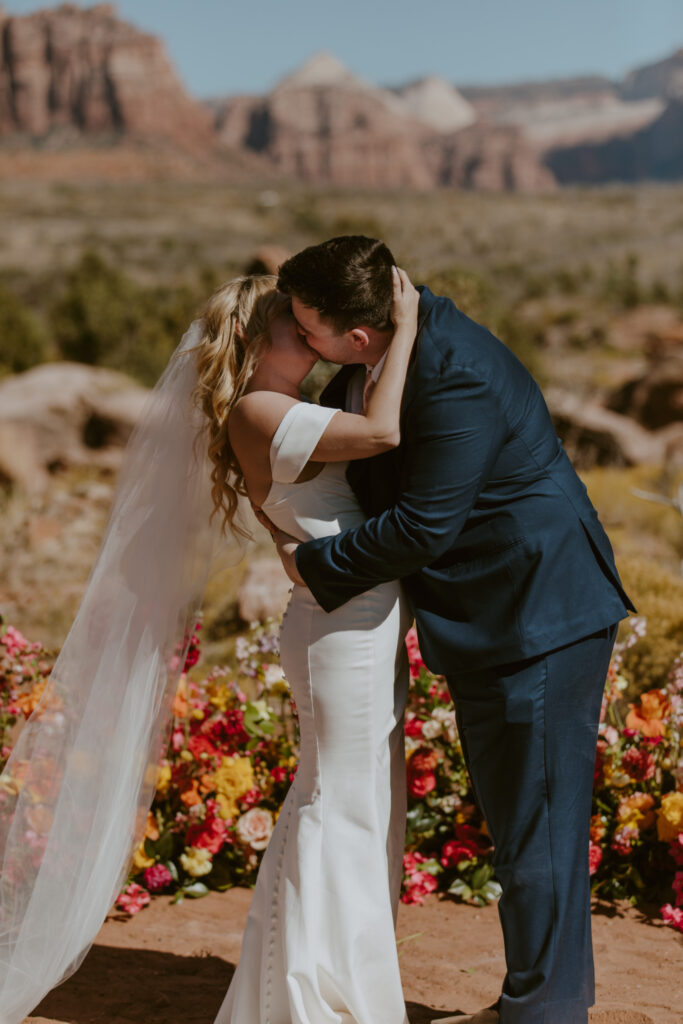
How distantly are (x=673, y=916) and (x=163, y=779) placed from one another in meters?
1.83

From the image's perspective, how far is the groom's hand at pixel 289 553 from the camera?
2568 millimetres

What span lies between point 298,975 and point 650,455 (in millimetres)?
9705

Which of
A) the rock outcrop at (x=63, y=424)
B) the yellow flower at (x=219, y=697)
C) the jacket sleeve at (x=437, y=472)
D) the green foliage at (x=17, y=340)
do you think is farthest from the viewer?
the green foliage at (x=17, y=340)

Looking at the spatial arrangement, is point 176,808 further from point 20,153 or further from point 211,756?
point 20,153

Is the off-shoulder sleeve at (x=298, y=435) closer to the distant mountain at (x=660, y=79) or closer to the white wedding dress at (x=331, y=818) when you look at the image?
the white wedding dress at (x=331, y=818)

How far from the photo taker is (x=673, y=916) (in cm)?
333

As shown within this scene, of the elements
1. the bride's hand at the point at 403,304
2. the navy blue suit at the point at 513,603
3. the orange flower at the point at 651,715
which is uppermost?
the bride's hand at the point at 403,304

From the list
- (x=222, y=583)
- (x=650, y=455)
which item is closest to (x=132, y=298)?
(x=650, y=455)

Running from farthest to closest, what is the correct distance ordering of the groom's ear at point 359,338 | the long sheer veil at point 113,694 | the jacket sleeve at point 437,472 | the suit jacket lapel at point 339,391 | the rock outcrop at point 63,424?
1. the rock outcrop at point 63,424
2. the long sheer veil at point 113,694
3. the suit jacket lapel at point 339,391
4. the groom's ear at point 359,338
5. the jacket sleeve at point 437,472

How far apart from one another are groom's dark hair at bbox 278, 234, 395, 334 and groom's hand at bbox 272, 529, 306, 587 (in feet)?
1.87

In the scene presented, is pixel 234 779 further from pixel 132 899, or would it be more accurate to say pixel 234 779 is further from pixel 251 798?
pixel 132 899

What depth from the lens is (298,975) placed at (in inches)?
100

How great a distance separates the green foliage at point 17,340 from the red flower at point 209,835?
12311 mm

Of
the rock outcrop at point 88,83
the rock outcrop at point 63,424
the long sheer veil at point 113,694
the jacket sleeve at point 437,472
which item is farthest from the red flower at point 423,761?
the rock outcrop at point 88,83
